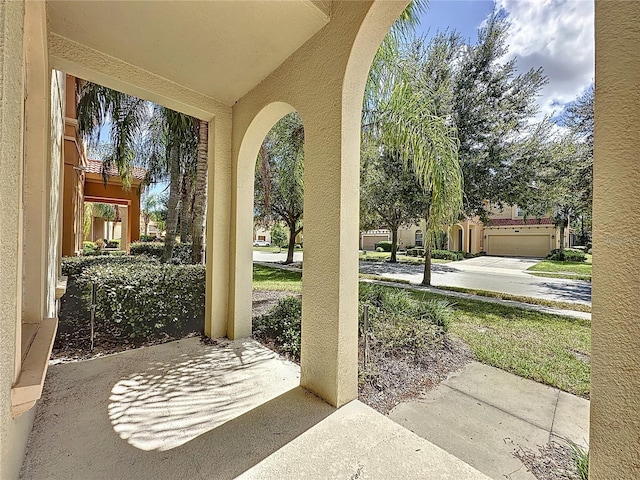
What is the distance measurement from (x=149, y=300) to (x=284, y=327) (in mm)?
2038

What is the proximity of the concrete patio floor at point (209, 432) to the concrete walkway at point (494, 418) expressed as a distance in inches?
24.4

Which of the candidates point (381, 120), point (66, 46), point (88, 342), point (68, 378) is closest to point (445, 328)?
point (381, 120)

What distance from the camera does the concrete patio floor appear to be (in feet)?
5.99

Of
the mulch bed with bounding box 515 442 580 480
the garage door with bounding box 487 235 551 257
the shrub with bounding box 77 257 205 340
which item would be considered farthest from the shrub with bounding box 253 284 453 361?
the garage door with bounding box 487 235 551 257

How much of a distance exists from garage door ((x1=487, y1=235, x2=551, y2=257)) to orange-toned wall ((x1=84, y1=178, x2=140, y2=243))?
101 ft

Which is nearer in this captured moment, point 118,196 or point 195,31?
point 195,31

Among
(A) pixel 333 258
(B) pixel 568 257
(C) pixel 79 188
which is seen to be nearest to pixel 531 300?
(A) pixel 333 258

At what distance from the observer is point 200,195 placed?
5812 mm

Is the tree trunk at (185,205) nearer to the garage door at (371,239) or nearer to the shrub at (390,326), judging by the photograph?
the shrub at (390,326)

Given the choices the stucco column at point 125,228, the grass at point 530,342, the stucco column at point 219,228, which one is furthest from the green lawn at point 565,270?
the stucco column at point 125,228

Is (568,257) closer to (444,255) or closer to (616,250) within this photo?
(444,255)

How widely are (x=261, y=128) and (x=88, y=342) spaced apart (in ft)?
12.5

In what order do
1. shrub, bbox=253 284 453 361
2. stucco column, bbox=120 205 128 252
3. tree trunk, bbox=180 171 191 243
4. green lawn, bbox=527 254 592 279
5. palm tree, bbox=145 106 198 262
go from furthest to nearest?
stucco column, bbox=120 205 128 252 → green lawn, bbox=527 254 592 279 → tree trunk, bbox=180 171 191 243 → palm tree, bbox=145 106 198 262 → shrub, bbox=253 284 453 361

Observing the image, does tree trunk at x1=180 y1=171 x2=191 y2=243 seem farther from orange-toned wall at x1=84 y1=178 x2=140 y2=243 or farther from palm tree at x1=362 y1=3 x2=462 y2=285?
palm tree at x1=362 y1=3 x2=462 y2=285
